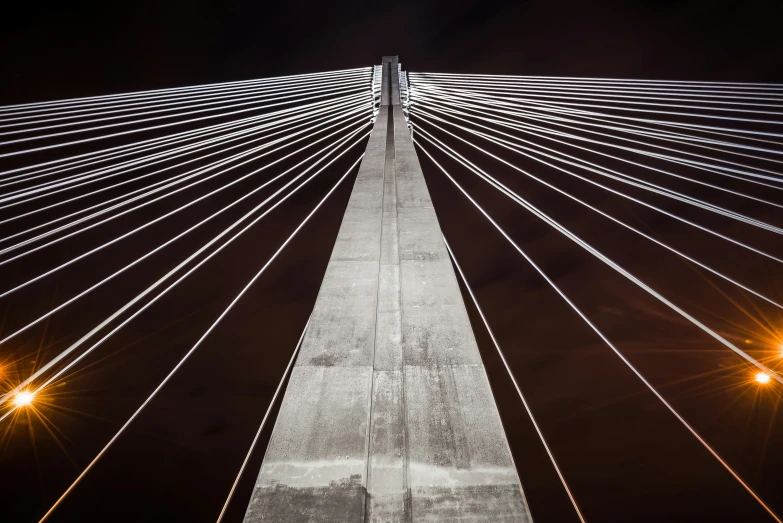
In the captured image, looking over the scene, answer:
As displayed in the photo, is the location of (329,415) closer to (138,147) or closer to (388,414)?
(388,414)

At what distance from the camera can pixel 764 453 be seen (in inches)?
1148

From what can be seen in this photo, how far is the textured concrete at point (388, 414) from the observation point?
2717mm

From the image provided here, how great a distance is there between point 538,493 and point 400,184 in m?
33.7

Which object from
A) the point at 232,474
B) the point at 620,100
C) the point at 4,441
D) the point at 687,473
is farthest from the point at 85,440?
the point at 687,473

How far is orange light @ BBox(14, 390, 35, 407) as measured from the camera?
2657 mm

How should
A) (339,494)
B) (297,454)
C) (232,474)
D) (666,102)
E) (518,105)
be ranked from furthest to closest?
(232,474) → (518,105) → (666,102) → (297,454) → (339,494)

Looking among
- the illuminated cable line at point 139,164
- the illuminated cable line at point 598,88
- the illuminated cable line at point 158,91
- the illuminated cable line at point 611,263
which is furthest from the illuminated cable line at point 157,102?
the illuminated cable line at point 611,263

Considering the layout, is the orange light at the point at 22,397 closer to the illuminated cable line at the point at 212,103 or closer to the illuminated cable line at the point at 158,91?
the illuminated cable line at the point at 212,103

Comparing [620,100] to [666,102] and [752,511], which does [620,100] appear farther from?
[752,511]

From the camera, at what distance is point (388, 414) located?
3.41 m

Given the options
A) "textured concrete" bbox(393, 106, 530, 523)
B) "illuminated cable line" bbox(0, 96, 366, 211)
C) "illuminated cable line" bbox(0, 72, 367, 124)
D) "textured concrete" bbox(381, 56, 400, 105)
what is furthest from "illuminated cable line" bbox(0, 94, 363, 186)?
"textured concrete" bbox(393, 106, 530, 523)

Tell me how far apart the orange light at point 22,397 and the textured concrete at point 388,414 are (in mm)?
1771

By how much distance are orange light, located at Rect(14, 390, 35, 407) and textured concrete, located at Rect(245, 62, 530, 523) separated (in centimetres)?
177

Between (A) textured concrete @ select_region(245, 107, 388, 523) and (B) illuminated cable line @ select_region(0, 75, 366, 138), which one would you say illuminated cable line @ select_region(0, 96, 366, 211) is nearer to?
(B) illuminated cable line @ select_region(0, 75, 366, 138)
